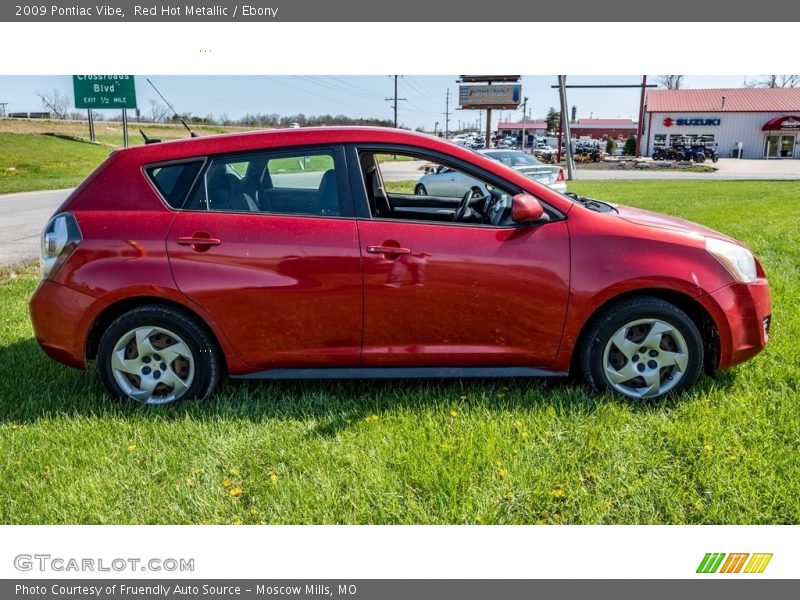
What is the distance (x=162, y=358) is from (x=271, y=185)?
1285 mm

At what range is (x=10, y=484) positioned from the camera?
312 cm

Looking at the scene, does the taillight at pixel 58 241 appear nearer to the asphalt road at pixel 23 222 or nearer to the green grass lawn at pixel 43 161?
the asphalt road at pixel 23 222

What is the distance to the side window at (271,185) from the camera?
378 centimetres

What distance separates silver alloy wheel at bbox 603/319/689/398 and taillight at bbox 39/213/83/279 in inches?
130

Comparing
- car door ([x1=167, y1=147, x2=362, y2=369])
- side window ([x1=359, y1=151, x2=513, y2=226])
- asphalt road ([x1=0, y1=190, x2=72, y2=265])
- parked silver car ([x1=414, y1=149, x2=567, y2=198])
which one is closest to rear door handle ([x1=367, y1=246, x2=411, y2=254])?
car door ([x1=167, y1=147, x2=362, y2=369])

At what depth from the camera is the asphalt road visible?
9852 mm

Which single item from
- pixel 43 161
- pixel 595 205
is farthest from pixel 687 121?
pixel 595 205

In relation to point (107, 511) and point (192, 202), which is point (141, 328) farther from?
point (107, 511)

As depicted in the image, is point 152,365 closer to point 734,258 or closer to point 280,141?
point 280,141

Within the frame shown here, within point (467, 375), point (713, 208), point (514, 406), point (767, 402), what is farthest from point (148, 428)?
point (713, 208)

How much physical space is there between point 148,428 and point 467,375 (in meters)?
1.92

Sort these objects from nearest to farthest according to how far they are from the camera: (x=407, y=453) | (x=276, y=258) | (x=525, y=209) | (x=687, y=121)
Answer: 1. (x=407, y=453)
2. (x=525, y=209)
3. (x=276, y=258)
4. (x=687, y=121)

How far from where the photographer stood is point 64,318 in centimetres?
383

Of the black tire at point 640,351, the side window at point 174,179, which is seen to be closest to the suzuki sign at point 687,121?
the black tire at point 640,351
